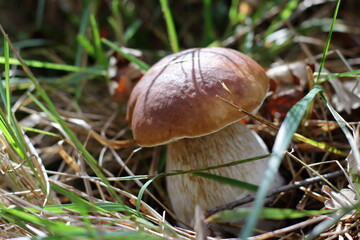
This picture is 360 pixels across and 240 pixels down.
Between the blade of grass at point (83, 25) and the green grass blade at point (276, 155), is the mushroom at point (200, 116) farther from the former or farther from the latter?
the blade of grass at point (83, 25)

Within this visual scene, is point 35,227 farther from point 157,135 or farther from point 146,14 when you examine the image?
point 146,14

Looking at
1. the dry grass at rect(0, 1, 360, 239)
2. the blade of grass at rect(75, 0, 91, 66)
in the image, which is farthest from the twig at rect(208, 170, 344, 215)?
the blade of grass at rect(75, 0, 91, 66)

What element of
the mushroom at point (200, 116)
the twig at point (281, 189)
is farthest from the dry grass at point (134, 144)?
the mushroom at point (200, 116)

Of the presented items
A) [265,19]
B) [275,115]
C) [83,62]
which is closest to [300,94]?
[275,115]

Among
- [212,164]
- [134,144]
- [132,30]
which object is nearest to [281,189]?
[212,164]

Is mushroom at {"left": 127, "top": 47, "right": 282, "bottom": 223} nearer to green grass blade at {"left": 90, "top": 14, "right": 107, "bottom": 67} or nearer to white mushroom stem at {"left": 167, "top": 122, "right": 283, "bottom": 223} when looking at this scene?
white mushroom stem at {"left": 167, "top": 122, "right": 283, "bottom": 223}

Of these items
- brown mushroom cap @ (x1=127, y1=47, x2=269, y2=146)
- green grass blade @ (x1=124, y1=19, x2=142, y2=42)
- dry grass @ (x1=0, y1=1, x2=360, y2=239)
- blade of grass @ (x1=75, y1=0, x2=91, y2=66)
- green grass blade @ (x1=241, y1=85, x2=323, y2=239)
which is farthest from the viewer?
green grass blade @ (x1=124, y1=19, x2=142, y2=42)
